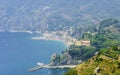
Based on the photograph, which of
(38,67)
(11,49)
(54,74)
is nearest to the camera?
(54,74)

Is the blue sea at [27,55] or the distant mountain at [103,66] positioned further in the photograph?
the blue sea at [27,55]

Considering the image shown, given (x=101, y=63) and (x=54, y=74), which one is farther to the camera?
(x=54, y=74)

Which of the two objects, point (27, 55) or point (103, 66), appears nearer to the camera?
point (103, 66)

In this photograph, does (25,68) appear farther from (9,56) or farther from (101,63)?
(101,63)

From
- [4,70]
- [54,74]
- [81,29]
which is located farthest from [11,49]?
[54,74]

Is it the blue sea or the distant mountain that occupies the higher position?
the distant mountain

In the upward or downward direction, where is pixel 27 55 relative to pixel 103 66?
downward

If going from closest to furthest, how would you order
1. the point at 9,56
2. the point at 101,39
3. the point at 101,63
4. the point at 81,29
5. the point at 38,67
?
the point at 101,63 < the point at 38,67 < the point at 101,39 < the point at 9,56 < the point at 81,29

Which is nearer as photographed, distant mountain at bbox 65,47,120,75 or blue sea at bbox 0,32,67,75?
distant mountain at bbox 65,47,120,75
